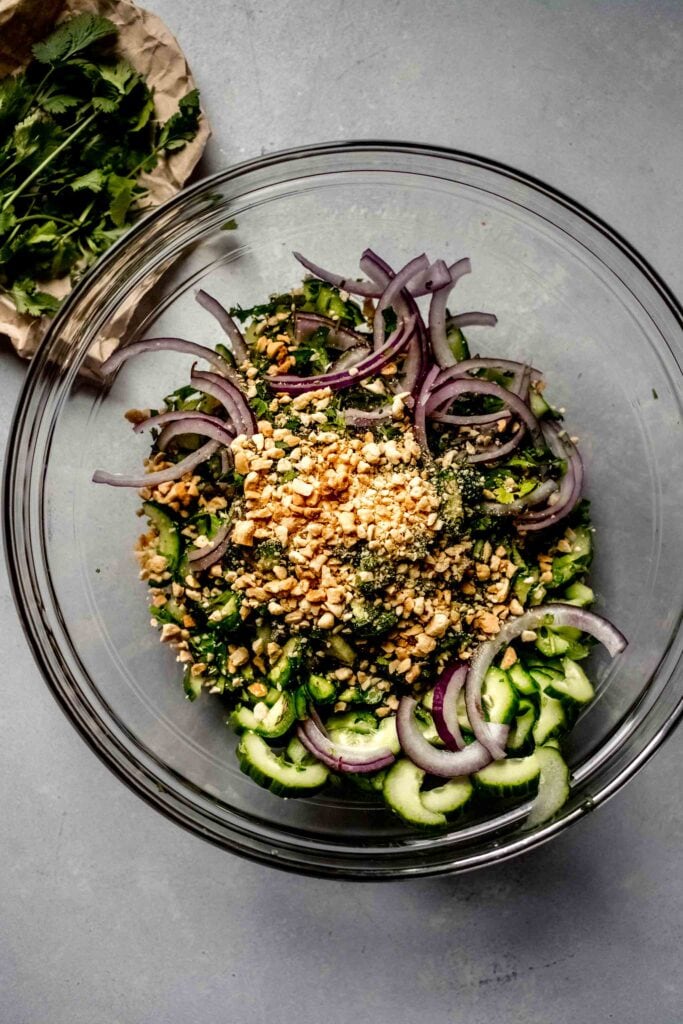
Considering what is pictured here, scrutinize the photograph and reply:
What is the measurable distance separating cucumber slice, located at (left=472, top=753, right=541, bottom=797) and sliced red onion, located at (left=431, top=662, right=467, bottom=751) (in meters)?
0.07

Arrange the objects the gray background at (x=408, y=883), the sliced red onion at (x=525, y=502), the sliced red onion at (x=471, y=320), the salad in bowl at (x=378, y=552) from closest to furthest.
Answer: the salad in bowl at (x=378, y=552)
the sliced red onion at (x=525, y=502)
the sliced red onion at (x=471, y=320)
the gray background at (x=408, y=883)

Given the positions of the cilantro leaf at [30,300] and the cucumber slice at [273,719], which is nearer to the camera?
the cucumber slice at [273,719]

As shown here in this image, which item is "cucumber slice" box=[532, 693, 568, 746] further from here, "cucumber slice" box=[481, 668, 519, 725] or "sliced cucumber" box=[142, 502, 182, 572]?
"sliced cucumber" box=[142, 502, 182, 572]

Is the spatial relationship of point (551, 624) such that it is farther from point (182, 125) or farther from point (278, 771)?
point (182, 125)

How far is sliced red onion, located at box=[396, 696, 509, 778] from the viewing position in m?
1.51

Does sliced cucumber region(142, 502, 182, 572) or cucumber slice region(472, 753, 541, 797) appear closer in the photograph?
cucumber slice region(472, 753, 541, 797)

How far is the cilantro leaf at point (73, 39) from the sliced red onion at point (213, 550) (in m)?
1.07

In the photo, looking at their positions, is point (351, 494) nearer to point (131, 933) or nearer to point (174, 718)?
point (174, 718)

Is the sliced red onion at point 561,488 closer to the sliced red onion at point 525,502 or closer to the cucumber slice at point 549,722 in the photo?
the sliced red onion at point 525,502

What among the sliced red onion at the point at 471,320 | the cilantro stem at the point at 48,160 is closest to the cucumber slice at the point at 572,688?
the sliced red onion at the point at 471,320

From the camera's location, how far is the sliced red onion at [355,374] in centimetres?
161

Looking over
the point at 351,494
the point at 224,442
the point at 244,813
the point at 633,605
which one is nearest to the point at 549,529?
the point at 633,605

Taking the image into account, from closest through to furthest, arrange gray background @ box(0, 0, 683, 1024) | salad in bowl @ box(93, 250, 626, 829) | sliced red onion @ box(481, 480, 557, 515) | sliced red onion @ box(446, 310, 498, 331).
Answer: salad in bowl @ box(93, 250, 626, 829) < sliced red onion @ box(481, 480, 557, 515) < sliced red onion @ box(446, 310, 498, 331) < gray background @ box(0, 0, 683, 1024)

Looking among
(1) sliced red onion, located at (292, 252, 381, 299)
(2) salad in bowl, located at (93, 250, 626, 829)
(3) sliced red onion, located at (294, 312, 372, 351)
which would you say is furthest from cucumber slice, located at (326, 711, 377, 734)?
(1) sliced red onion, located at (292, 252, 381, 299)
